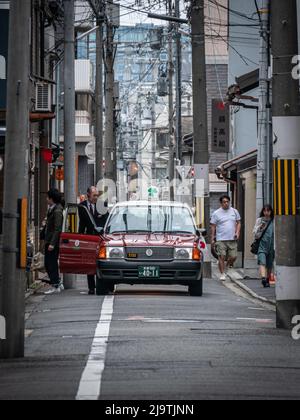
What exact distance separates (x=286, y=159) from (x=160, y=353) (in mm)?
4138

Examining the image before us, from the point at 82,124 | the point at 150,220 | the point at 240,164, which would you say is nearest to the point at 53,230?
the point at 150,220

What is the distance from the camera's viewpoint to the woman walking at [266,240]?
1026 inches

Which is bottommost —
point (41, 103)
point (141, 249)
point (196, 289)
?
point (196, 289)

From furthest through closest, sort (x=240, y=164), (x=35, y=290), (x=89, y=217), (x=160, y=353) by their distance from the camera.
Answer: (x=240, y=164), (x=35, y=290), (x=89, y=217), (x=160, y=353)

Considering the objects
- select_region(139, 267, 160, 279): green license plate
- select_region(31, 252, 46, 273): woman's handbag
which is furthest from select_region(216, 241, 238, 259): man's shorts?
Result: select_region(139, 267, 160, 279): green license plate

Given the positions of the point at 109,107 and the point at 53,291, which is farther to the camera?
the point at 109,107

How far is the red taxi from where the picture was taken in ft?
71.0

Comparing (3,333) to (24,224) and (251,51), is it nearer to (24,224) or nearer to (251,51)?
(24,224)

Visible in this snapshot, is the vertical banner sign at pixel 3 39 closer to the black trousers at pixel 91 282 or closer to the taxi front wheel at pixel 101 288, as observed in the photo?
the black trousers at pixel 91 282

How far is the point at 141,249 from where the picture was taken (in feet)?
71.1

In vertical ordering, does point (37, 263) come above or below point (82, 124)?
below

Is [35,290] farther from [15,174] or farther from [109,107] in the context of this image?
[109,107]
